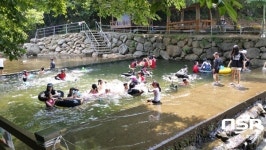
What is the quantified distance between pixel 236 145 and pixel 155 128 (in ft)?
5.95

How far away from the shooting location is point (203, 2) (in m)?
2.40

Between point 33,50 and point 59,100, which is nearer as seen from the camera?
point 59,100

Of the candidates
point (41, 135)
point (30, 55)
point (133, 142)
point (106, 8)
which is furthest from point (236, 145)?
point (30, 55)

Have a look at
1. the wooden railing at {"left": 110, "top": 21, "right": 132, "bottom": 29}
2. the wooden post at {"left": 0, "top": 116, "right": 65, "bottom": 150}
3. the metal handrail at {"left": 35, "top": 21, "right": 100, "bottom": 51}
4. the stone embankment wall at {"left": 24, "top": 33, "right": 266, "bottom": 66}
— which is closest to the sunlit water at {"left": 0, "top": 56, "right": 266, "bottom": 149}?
the wooden post at {"left": 0, "top": 116, "right": 65, "bottom": 150}

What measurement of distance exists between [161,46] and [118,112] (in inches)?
657

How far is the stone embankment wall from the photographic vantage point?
19.5m

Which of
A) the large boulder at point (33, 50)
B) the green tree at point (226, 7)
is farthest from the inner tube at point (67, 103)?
the large boulder at point (33, 50)

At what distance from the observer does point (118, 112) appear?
838 centimetres

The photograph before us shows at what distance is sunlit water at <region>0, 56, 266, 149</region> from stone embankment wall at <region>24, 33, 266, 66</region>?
14.0ft

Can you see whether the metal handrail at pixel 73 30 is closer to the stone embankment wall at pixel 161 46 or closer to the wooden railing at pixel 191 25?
the stone embankment wall at pixel 161 46

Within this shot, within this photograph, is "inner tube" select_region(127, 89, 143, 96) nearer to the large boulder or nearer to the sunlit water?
the sunlit water

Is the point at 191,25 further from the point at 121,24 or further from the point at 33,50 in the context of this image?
the point at 33,50

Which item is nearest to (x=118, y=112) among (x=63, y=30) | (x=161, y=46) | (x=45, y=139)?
(x=45, y=139)

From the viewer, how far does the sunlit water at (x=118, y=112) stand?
6434 mm
